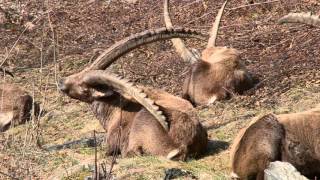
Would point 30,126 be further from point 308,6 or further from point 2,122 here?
point 308,6

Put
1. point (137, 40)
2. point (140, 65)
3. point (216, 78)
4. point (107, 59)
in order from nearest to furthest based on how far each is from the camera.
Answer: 1. point (137, 40)
2. point (107, 59)
3. point (216, 78)
4. point (140, 65)

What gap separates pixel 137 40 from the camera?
964cm

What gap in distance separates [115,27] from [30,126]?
14.6 meters

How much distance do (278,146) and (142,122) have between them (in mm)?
2328

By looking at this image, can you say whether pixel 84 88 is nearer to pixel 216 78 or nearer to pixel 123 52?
pixel 123 52

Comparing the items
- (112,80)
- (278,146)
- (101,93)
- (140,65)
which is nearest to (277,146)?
(278,146)

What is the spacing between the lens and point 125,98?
9852mm

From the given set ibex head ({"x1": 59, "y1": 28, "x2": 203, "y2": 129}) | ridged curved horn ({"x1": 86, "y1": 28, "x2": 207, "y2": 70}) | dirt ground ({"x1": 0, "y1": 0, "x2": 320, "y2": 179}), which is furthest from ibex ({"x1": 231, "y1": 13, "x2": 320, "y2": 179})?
ridged curved horn ({"x1": 86, "y1": 28, "x2": 207, "y2": 70})

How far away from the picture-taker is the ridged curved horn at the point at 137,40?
956 centimetres

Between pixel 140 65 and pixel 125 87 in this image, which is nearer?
pixel 125 87

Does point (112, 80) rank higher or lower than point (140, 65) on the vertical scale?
higher

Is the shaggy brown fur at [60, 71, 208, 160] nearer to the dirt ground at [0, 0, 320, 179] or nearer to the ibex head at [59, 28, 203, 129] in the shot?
the ibex head at [59, 28, 203, 129]

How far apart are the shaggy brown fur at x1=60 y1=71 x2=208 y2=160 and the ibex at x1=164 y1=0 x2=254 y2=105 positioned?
9.79ft

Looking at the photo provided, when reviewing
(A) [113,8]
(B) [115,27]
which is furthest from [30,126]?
(A) [113,8]
